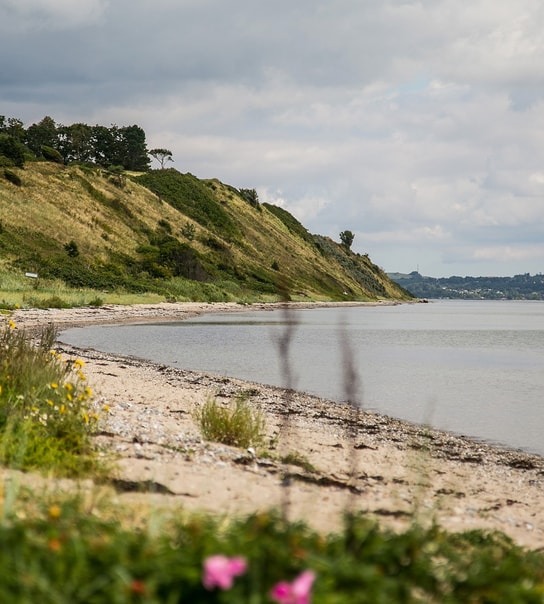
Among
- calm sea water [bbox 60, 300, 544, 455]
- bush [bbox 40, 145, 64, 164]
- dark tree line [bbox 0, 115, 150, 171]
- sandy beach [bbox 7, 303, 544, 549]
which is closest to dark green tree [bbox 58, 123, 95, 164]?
dark tree line [bbox 0, 115, 150, 171]

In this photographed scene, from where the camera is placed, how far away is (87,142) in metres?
120

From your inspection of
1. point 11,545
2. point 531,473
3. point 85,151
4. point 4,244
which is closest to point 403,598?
point 11,545

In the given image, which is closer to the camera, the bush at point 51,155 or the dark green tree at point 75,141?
the bush at point 51,155

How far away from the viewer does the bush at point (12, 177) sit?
2879 inches

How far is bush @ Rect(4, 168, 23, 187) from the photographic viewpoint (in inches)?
2879

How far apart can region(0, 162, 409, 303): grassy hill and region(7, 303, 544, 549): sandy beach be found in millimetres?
33070

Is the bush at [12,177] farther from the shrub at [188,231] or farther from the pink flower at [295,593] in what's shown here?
the pink flower at [295,593]

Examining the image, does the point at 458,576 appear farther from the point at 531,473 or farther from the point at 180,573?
the point at 531,473

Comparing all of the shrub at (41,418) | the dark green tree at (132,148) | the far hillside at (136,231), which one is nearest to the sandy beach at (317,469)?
the shrub at (41,418)

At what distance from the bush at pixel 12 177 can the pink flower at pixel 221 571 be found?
76.6 m

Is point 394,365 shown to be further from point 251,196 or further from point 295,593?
point 251,196

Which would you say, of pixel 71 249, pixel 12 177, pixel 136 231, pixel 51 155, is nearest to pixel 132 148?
pixel 51 155

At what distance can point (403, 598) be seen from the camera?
3113mm

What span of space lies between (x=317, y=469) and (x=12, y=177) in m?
71.9
